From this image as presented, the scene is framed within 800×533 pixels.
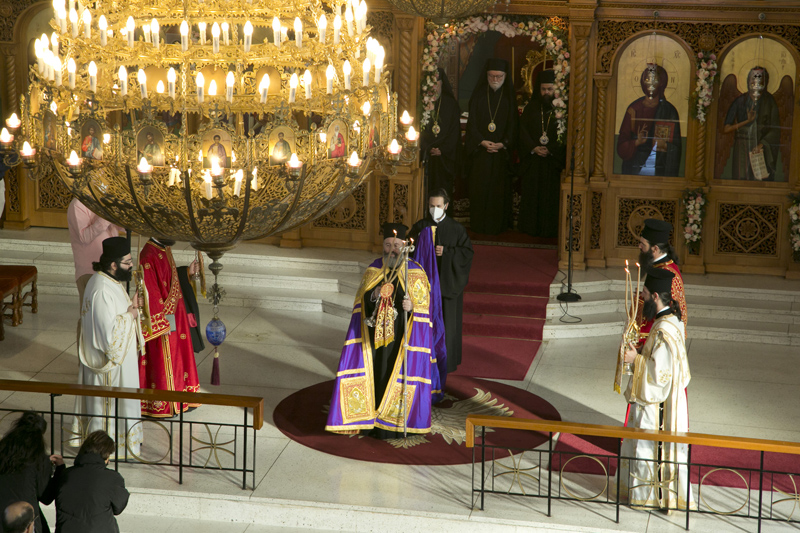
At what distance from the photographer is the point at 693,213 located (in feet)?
43.2

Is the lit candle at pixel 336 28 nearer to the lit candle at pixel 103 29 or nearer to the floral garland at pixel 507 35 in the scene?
the lit candle at pixel 103 29

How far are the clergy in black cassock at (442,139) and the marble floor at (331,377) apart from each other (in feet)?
10.2

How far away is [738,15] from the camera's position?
1284cm

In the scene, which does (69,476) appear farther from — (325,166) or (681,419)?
(681,419)

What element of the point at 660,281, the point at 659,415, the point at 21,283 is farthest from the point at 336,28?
the point at 21,283

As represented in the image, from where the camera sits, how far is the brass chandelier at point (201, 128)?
4.11 m

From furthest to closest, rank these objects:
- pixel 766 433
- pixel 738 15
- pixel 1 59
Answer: pixel 1 59, pixel 738 15, pixel 766 433

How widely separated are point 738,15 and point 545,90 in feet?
9.00

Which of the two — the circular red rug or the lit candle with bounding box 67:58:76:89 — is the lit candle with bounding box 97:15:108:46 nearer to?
the lit candle with bounding box 67:58:76:89

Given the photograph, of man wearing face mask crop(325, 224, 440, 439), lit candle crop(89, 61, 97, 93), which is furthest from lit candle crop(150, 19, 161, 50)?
man wearing face mask crop(325, 224, 440, 439)

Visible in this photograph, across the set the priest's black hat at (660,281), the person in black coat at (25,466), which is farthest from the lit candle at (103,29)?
the priest's black hat at (660,281)

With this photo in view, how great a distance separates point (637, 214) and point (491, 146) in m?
2.37

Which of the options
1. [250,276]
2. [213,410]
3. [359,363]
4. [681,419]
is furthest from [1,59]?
[681,419]

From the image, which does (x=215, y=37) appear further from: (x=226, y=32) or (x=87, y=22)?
(x=226, y=32)
